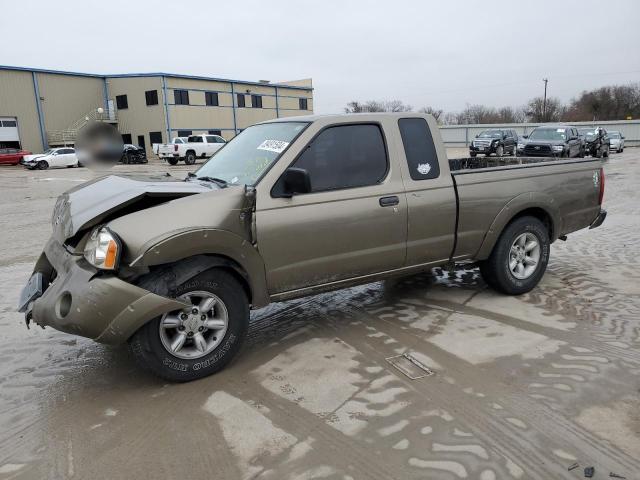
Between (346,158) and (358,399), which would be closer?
(358,399)

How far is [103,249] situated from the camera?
10.7 ft

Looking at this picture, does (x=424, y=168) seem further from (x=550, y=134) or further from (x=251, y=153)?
(x=550, y=134)

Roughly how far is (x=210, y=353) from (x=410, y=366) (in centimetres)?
149

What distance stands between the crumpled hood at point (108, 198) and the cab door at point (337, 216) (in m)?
0.64

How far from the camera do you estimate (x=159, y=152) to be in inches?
1347

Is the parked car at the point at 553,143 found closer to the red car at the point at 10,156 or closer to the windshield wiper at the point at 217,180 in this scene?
the windshield wiper at the point at 217,180

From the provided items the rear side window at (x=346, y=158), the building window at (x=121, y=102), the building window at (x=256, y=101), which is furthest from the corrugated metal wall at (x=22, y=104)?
the rear side window at (x=346, y=158)

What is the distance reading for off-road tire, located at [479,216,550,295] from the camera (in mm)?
5152

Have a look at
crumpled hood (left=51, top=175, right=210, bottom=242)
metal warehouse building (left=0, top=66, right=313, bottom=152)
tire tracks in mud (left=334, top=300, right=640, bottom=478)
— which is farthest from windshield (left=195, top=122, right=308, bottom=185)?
metal warehouse building (left=0, top=66, right=313, bottom=152)

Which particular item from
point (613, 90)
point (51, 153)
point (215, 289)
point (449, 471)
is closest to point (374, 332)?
point (215, 289)

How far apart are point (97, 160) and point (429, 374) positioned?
5.51m

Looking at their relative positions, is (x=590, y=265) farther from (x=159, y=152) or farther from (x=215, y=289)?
(x=159, y=152)

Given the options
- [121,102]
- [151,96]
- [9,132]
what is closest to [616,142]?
[151,96]

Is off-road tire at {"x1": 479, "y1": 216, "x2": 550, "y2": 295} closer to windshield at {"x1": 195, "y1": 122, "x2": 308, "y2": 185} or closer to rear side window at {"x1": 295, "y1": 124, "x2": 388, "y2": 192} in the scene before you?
rear side window at {"x1": 295, "y1": 124, "x2": 388, "y2": 192}
